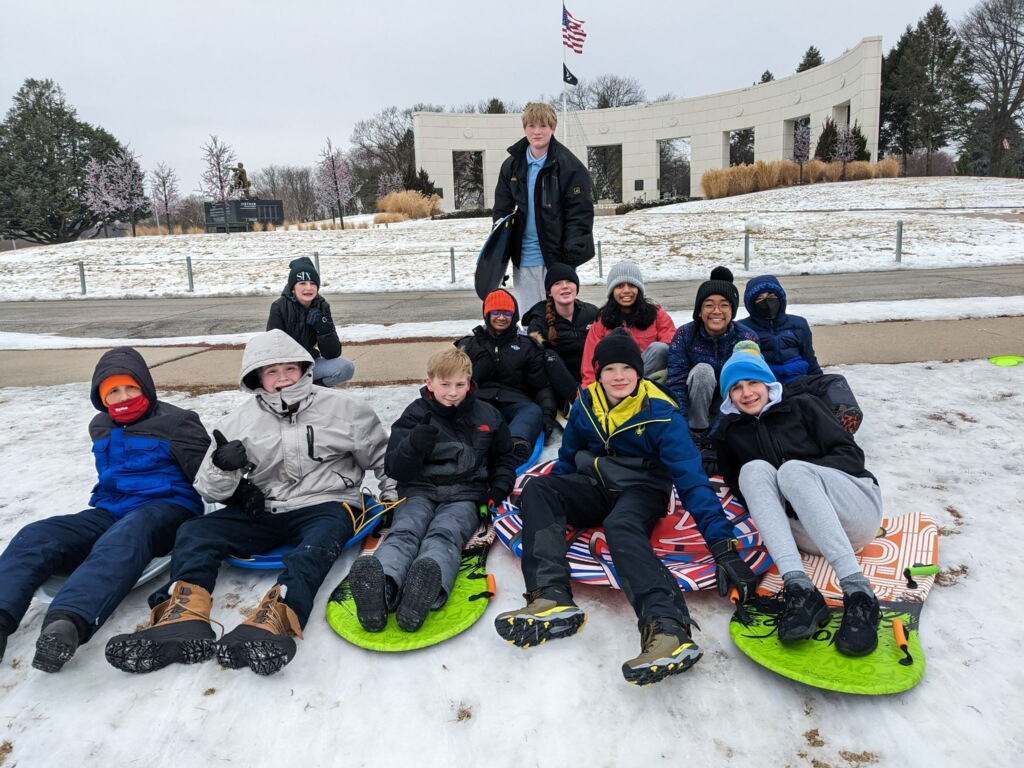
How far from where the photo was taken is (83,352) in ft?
26.9

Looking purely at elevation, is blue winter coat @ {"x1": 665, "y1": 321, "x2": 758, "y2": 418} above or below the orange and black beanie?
below

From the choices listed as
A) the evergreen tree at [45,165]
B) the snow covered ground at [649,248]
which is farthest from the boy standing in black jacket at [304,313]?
the evergreen tree at [45,165]

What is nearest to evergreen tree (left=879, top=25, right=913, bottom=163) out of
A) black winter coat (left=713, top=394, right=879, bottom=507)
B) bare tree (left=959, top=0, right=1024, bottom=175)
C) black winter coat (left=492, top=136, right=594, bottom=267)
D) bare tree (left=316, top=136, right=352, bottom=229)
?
bare tree (left=959, top=0, right=1024, bottom=175)

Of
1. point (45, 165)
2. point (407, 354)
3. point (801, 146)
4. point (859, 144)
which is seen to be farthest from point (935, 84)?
point (45, 165)

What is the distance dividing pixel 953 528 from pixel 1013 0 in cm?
4853

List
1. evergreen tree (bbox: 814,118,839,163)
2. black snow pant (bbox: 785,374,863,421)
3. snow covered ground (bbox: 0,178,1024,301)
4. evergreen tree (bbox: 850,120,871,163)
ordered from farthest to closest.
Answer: evergreen tree (bbox: 850,120,871,163)
evergreen tree (bbox: 814,118,839,163)
snow covered ground (bbox: 0,178,1024,301)
black snow pant (bbox: 785,374,863,421)

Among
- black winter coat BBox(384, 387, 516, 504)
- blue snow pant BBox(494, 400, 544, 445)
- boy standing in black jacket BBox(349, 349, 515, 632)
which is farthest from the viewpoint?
blue snow pant BBox(494, 400, 544, 445)

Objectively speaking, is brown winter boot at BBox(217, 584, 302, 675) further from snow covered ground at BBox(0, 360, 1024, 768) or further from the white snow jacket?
the white snow jacket

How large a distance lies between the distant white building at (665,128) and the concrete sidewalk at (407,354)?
109 ft

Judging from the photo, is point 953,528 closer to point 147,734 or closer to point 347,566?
point 347,566

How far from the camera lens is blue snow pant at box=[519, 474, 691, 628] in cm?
231

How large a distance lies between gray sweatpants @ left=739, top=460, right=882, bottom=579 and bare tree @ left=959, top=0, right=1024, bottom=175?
47286mm

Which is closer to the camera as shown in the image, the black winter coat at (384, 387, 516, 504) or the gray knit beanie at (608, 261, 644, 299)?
the black winter coat at (384, 387, 516, 504)

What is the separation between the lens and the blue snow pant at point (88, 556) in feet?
7.95
